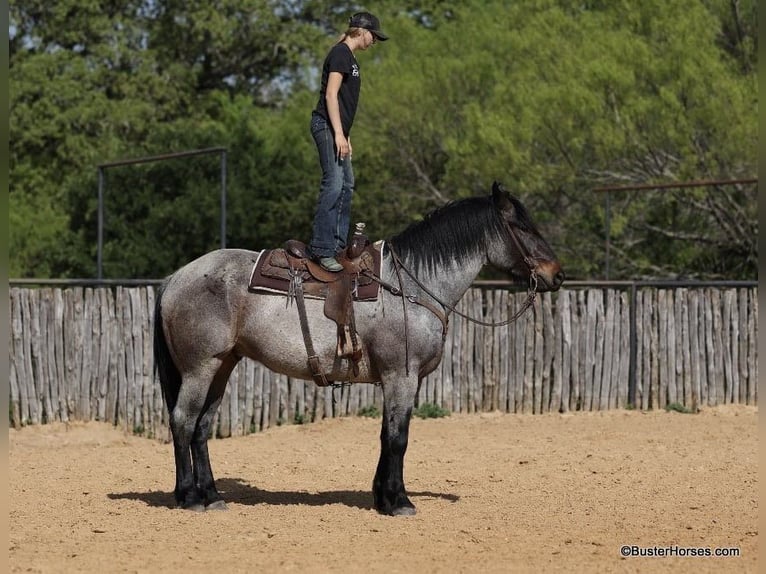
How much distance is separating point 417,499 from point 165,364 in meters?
1.98

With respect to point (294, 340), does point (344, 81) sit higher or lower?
higher

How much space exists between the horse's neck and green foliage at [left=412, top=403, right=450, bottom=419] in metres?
5.31

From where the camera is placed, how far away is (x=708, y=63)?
16750 millimetres

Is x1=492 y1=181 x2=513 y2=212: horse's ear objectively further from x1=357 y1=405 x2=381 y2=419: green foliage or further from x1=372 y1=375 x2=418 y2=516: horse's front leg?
x1=357 y1=405 x2=381 y2=419: green foliage

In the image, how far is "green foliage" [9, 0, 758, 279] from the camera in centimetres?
1752

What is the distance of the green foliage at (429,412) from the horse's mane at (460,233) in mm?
5391

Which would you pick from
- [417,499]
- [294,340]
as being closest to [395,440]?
[417,499]

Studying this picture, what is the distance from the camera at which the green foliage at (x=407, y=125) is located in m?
17.5

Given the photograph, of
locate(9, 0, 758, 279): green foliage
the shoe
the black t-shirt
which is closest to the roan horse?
the shoe

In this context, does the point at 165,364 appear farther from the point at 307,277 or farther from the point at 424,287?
the point at 424,287

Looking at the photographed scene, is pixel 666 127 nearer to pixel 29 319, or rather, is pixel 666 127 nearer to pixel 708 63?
pixel 708 63

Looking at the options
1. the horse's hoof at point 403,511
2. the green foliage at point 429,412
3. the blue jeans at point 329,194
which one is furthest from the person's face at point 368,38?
the green foliage at point 429,412

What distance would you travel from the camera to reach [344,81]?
26.7 ft

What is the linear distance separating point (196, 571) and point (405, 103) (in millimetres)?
15678
